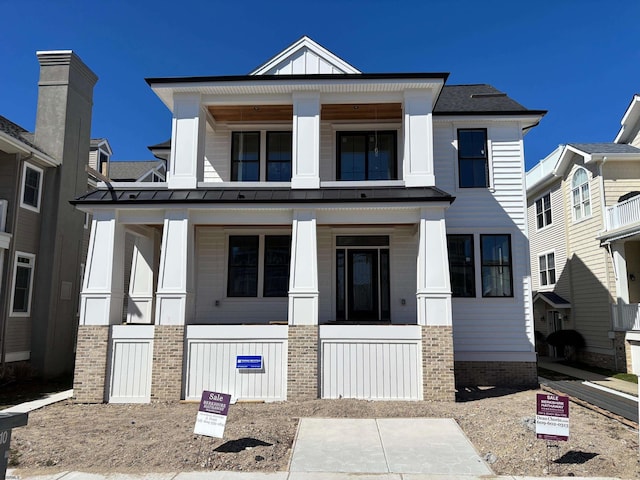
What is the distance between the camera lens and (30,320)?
49.4 feet

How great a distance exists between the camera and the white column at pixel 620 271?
17078mm

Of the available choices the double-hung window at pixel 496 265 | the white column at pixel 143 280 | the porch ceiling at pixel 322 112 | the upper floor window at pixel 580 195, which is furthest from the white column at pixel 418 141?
the upper floor window at pixel 580 195

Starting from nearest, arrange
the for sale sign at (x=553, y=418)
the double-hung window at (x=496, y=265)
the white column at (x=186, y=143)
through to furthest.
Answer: the for sale sign at (x=553, y=418) → the white column at (x=186, y=143) → the double-hung window at (x=496, y=265)

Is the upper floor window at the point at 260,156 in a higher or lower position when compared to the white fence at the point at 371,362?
higher

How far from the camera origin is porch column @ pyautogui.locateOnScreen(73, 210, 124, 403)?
11.1 metres

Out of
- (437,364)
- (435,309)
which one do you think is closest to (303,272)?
(435,309)

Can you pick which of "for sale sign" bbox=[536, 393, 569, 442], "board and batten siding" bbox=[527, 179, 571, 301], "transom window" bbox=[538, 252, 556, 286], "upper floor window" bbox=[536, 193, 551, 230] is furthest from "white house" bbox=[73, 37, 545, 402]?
"transom window" bbox=[538, 252, 556, 286]

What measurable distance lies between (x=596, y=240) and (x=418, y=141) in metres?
10.7

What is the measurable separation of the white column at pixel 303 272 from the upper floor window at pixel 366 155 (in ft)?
10.5

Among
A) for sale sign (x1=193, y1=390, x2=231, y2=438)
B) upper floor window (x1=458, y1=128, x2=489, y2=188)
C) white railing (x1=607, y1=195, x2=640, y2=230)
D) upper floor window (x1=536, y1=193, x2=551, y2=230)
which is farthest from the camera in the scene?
upper floor window (x1=536, y1=193, x2=551, y2=230)

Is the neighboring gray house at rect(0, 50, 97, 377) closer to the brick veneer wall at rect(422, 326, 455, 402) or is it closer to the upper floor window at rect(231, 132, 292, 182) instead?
the upper floor window at rect(231, 132, 292, 182)

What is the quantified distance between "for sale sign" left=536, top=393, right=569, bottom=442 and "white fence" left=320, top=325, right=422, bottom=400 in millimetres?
4480

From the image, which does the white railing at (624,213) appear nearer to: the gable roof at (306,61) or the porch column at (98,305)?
the gable roof at (306,61)

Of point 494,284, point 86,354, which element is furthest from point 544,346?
point 86,354
